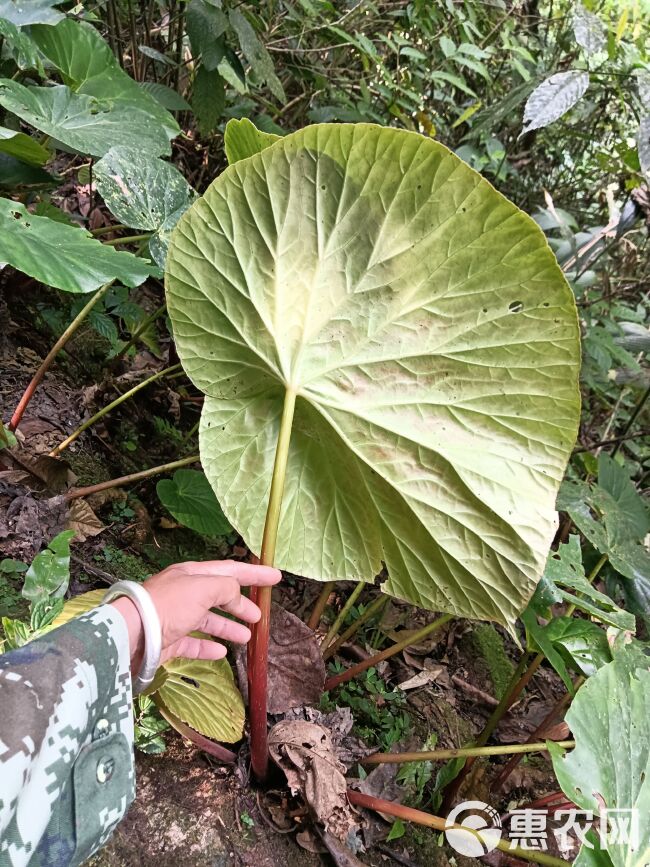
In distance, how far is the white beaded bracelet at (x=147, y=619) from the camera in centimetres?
56

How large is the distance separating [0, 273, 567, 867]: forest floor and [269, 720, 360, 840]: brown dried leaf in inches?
2.5

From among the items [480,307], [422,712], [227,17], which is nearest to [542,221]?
[227,17]

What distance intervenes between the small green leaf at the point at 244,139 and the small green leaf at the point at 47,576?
545mm

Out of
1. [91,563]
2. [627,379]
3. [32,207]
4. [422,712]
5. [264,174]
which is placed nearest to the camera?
[264,174]

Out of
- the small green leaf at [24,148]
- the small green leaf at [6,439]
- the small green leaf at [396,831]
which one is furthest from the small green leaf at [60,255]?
the small green leaf at [396,831]

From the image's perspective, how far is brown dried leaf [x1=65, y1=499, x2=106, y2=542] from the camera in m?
1.06

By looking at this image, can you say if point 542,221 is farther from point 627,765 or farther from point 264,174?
point 627,765

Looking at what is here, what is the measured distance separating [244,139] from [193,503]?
632mm

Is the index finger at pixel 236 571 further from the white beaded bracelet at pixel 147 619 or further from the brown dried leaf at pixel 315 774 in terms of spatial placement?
the brown dried leaf at pixel 315 774

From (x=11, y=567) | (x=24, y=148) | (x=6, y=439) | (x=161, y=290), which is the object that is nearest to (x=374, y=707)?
(x=11, y=567)

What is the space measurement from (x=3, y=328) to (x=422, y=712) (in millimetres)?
1210

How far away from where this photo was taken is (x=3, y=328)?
129cm

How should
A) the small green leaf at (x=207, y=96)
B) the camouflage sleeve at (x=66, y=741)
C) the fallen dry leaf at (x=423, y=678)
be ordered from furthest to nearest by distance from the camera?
the small green leaf at (x=207, y=96) < the fallen dry leaf at (x=423, y=678) < the camouflage sleeve at (x=66, y=741)

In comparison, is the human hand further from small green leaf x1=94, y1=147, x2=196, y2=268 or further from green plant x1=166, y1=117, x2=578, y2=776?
small green leaf x1=94, y1=147, x2=196, y2=268
